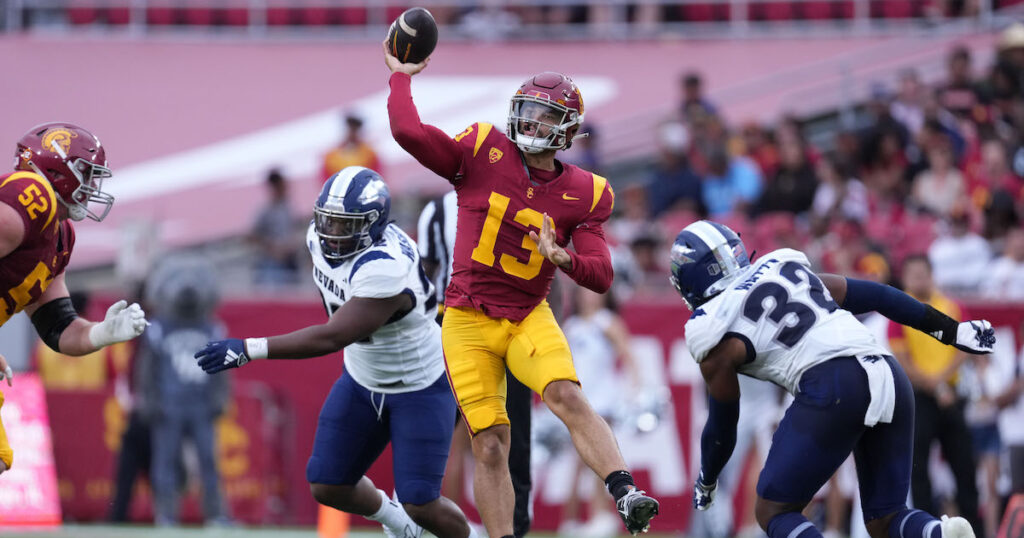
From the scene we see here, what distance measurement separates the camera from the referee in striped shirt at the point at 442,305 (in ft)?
25.5

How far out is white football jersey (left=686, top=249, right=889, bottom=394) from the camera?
20.6 ft

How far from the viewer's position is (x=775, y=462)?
632 centimetres

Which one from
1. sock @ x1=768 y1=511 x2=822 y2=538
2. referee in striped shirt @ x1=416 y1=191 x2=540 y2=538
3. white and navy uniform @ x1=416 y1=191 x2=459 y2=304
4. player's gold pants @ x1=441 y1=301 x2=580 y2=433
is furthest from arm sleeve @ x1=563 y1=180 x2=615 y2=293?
sock @ x1=768 y1=511 x2=822 y2=538

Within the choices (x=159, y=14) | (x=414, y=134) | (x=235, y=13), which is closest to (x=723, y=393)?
(x=414, y=134)

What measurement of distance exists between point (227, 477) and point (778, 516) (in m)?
6.90

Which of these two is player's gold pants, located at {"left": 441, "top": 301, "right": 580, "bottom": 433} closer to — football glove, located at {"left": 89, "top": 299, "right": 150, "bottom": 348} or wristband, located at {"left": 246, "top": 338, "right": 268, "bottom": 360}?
wristband, located at {"left": 246, "top": 338, "right": 268, "bottom": 360}

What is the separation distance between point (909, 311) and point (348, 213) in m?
2.72

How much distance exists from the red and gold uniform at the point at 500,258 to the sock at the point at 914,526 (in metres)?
1.59

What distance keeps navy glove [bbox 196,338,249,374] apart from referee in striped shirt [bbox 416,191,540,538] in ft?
4.94

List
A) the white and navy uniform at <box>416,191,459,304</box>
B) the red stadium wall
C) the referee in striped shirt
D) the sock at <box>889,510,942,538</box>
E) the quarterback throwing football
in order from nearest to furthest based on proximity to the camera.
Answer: the sock at <box>889,510,942,538</box>
the quarterback throwing football
the referee in striped shirt
the white and navy uniform at <box>416,191,459,304</box>
the red stadium wall

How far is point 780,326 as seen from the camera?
6.30 meters

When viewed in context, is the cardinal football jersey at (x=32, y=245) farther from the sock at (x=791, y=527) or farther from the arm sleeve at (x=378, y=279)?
the sock at (x=791, y=527)

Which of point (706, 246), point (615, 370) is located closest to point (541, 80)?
point (706, 246)

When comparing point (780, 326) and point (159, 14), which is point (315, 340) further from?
point (159, 14)
